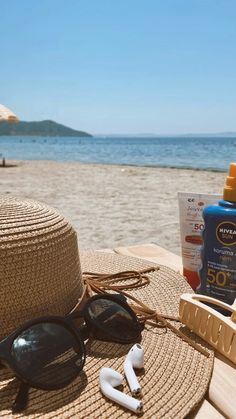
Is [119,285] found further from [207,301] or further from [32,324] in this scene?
[32,324]

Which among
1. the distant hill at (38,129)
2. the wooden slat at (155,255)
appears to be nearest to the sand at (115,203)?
the wooden slat at (155,255)

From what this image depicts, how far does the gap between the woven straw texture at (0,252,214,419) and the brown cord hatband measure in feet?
0.06

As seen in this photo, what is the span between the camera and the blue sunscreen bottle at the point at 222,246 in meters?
1.05

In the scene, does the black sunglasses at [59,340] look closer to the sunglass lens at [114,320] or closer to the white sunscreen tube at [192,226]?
the sunglass lens at [114,320]

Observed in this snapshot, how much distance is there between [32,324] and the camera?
2.64 feet

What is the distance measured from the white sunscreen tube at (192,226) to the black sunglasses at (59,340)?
419 mm

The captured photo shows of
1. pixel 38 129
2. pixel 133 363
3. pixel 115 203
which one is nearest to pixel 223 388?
pixel 133 363

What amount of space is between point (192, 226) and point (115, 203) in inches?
223

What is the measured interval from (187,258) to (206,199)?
22 centimetres

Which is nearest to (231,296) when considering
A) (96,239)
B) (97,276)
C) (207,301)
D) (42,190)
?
(207,301)

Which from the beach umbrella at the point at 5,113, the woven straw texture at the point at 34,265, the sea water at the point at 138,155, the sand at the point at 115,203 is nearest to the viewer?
the woven straw texture at the point at 34,265

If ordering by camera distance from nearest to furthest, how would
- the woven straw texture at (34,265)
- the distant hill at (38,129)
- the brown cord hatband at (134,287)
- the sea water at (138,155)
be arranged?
1. the woven straw texture at (34,265)
2. the brown cord hatband at (134,287)
3. the sea water at (138,155)
4. the distant hill at (38,129)

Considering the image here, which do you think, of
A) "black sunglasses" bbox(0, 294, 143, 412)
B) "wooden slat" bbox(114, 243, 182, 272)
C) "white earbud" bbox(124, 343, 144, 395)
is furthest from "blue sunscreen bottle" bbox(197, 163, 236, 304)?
"wooden slat" bbox(114, 243, 182, 272)

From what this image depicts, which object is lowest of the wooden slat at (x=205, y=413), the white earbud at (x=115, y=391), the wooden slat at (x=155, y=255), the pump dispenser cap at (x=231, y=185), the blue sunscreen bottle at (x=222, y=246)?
the wooden slat at (x=205, y=413)
